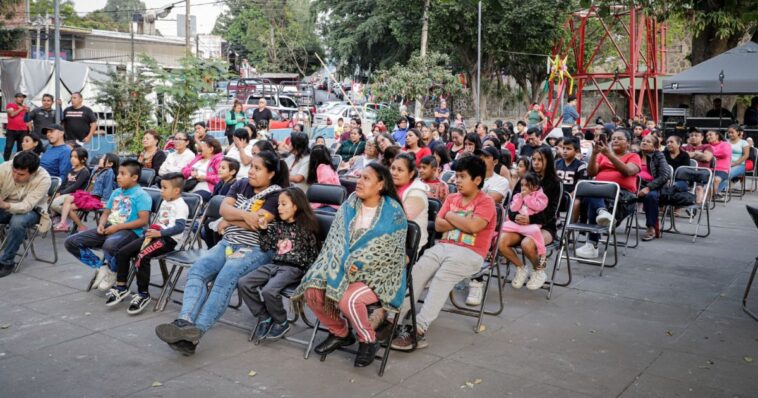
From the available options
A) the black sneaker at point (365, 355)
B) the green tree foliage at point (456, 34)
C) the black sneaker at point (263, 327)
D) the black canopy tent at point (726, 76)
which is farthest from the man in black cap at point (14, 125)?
the green tree foliage at point (456, 34)

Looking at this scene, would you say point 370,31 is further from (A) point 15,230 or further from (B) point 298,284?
(B) point 298,284

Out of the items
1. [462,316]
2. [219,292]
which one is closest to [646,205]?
[462,316]

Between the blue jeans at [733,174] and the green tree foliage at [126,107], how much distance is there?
10.1 meters

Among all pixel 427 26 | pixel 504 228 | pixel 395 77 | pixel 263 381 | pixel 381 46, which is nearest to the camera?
pixel 263 381

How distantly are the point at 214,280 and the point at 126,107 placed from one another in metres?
9.20

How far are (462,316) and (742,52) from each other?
13535 millimetres

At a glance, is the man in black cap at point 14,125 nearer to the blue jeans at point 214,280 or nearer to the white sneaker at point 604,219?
the blue jeans at point 214,280

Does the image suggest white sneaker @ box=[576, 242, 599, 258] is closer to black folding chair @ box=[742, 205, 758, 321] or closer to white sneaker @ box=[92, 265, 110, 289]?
black folding chair @ box=[742, 205, 758, 321]

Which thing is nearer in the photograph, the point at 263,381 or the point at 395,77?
the point at 263,381

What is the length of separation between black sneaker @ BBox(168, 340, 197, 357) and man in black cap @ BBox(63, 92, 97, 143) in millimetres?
8120

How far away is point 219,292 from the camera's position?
5074mm

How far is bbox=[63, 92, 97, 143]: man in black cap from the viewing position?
1195 centimetres

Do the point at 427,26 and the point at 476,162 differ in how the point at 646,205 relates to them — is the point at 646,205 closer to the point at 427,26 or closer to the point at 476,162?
the point at 476,162

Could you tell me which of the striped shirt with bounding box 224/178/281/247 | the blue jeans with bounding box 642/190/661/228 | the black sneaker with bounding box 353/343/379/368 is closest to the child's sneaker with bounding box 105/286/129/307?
the striped shirt with bounding box 224/178/281/247
